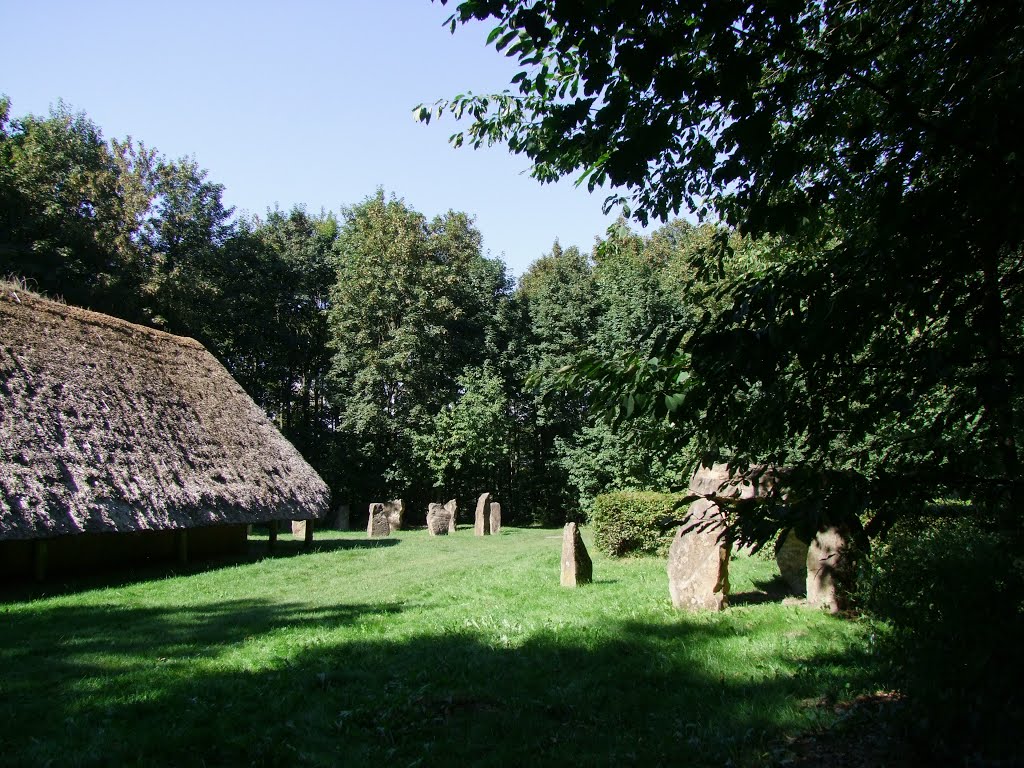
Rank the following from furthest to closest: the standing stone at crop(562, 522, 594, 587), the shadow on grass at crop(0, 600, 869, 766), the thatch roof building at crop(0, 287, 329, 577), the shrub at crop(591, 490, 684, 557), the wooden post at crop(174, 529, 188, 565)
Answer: the wooden post at crop(174, 529, 188, 565), the shrub at crop(591, 490, 684, 557), the thatch roof building at crop(0, 287, 329, 577), the standing stone at crop(562, 522, 594, 587), the shadow on grass at crop(0, 600, 869, 766)

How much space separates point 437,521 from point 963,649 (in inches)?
761

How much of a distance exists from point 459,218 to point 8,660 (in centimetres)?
2802

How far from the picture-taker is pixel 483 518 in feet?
71.7

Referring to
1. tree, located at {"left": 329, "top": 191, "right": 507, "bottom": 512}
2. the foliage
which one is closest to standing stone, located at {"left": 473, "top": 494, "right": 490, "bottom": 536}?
the foliage

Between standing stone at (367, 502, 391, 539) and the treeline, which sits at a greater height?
the treeline

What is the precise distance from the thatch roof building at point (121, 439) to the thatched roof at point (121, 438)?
0.02 meters

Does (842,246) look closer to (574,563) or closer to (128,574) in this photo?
(574,563)

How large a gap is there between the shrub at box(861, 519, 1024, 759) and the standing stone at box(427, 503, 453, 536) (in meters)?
18.4

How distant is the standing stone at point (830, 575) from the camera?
6.53 m

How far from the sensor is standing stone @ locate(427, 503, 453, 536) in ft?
70.2

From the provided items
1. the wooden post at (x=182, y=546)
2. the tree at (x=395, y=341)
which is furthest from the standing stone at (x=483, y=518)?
the wooden post at (x=182, y=546)

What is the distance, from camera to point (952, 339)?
2.91 meters

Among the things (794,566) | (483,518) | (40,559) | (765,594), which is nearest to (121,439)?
(40,559)

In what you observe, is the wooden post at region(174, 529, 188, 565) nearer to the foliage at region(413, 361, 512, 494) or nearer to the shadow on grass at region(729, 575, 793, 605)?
the shadow on grass at region(729, 575, 793, 605)
